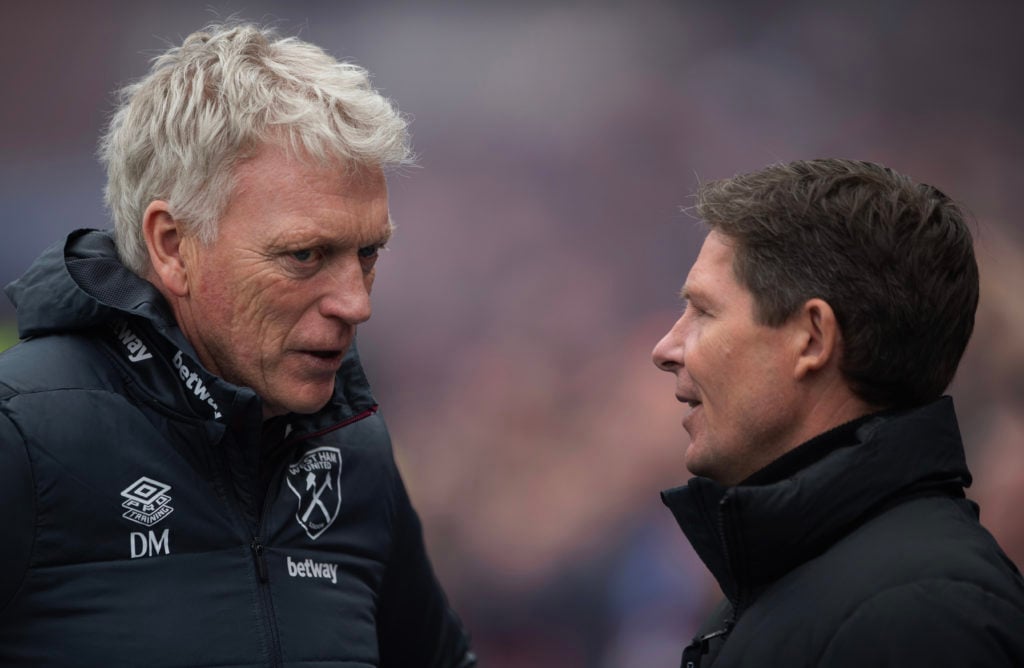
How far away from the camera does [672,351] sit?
226 cm

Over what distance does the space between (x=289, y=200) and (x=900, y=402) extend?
3.72 ft

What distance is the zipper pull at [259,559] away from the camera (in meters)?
2.37

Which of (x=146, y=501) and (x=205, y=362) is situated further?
(x=205, y=362)

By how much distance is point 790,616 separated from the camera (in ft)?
6.10

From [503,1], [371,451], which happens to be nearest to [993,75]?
[503,1]

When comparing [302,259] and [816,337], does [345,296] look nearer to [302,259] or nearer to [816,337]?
[302,259]

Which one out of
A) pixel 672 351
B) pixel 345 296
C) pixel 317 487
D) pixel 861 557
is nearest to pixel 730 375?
pixel 672 351

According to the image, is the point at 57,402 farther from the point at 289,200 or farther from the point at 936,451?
the point at 936,451

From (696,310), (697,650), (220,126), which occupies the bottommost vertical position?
(697,650)

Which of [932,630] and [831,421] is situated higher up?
[831,421]

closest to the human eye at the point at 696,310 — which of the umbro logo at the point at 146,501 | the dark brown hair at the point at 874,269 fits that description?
the dark brown hair at the point at 874,269

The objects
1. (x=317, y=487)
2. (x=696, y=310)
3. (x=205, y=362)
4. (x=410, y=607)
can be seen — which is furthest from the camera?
(x=410, y=607)

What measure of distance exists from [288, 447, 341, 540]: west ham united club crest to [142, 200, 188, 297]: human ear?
0.43 meters

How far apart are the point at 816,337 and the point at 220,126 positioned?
1126 mm
